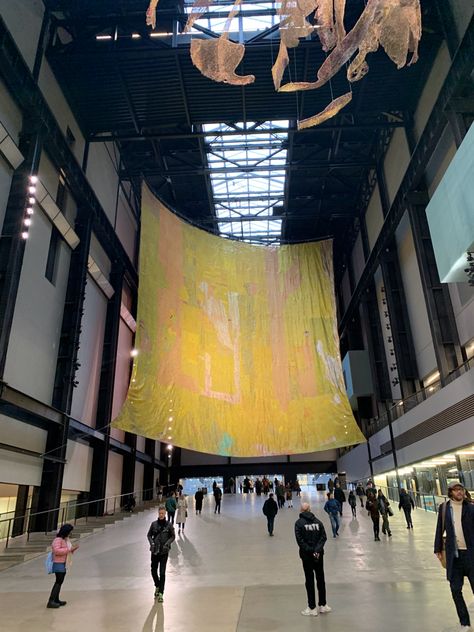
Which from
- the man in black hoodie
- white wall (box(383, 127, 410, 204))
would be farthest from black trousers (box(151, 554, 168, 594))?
white wall (box(383, 127, 410, 204))

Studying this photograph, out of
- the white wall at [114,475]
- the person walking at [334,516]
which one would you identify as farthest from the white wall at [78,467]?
the person walking at [334,516]

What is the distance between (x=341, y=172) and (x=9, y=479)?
86.8ft

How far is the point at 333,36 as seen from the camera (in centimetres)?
562

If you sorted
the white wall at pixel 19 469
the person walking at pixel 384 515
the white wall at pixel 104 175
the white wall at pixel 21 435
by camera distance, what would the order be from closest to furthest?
the person walking at pixel 384 515
the white wall at pixel 19 469
the white wall at pixel 21 435
the white wall at pixel 104 175

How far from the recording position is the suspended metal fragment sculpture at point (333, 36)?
4949mm

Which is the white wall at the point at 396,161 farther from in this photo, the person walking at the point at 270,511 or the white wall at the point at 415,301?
the person walking at the point at 270,511

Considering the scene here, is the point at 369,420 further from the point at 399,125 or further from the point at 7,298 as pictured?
the point at 7,298

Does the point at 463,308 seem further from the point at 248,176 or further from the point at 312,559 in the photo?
the point at 312,559

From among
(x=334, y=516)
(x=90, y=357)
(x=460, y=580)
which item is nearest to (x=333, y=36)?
(x=460, y=580)

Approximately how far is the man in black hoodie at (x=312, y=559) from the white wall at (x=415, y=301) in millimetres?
19294

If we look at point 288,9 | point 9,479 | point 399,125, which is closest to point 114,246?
point 9,479

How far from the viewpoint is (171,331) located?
68.8ft

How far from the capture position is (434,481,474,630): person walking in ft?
15.3

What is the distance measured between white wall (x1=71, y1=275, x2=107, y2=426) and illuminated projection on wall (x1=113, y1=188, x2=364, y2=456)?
11.6ft
